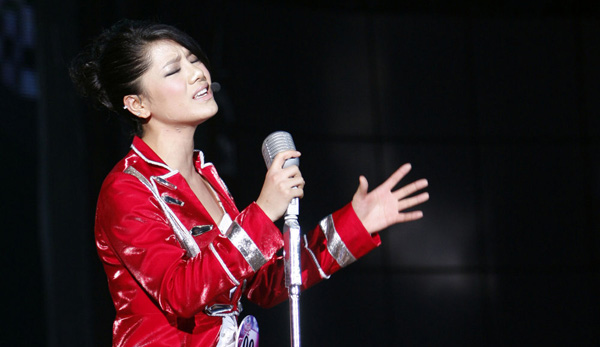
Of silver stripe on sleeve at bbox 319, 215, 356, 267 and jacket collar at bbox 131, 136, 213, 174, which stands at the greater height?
jacket collar at bbox 131, 136, 213, 174

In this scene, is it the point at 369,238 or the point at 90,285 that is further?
the point at 90,285

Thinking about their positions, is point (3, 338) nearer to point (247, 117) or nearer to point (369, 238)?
point (369, 238)

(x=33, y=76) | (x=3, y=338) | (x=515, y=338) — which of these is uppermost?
(x=33, y=76)

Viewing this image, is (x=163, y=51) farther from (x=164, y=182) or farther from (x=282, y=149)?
(x=282, y=149)

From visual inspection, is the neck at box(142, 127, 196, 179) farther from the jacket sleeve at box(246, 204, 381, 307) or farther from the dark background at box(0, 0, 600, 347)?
the dark background at box(0, 0, 600, 347)

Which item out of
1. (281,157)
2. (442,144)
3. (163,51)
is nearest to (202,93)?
(163,51)

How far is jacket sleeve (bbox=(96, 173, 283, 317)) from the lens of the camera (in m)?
1.17

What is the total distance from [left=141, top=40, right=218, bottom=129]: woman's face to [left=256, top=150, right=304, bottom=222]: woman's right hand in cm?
31

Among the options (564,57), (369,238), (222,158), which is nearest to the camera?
(369,238)

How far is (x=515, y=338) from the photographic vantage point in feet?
11.6

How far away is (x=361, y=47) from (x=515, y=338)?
5.86 ft

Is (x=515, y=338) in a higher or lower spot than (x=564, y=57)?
lower

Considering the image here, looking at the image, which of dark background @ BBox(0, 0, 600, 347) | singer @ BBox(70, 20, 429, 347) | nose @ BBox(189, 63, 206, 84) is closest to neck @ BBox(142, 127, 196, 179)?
singer @ BBox(70, 20, 429, 347)

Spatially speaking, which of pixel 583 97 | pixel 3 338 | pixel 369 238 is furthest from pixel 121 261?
pixel 583 97
